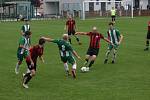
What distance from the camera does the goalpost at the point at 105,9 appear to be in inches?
3179

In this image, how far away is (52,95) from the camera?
48.0 ft

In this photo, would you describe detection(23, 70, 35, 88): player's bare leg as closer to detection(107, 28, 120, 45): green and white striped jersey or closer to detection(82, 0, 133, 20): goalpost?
detection(107, 28, 120, 45): green and white striped jersey

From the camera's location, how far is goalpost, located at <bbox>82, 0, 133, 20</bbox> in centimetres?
8075

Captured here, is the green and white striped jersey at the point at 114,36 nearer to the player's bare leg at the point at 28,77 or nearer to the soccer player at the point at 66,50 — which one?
the soccer player at the point at 66,50

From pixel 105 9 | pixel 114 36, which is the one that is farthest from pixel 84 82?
pixel 105 9

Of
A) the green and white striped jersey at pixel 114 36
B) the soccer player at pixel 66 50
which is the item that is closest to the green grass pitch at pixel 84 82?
the soccer player at pixel 66 50

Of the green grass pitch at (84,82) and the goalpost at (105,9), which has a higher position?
the goalpost at (105,9)

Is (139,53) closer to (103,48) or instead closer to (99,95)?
(103,48)

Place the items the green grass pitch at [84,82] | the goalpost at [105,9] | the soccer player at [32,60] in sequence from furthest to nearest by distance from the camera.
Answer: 1. the goalpost at [105,9]
2. the soccer player at [32,60]
3. the green grass pitch at [84,82]

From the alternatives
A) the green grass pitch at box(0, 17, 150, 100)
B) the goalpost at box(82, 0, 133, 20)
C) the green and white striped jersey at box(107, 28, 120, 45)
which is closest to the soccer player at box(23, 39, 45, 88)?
the green grass pitch at box(0, 17, 150, 100)

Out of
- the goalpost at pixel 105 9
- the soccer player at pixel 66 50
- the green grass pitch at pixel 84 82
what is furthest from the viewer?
the goalpost at pixel 105 9

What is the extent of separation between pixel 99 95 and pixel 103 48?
1480 cm

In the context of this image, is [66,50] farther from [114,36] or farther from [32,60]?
[114,36]

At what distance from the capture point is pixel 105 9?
90.3 metres
